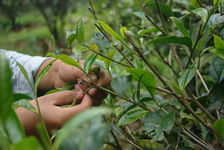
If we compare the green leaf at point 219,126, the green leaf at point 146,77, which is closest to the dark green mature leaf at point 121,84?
the green leaf at point 146,77

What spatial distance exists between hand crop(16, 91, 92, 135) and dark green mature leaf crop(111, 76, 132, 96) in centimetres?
11

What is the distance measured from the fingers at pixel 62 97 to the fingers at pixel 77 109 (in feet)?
0.07

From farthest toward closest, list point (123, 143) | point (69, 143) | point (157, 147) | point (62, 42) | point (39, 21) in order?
point (39, 21), point (62, 42), point (123, 143), point (157, 147), point (69, 143)

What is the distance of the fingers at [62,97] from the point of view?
1.98 feet

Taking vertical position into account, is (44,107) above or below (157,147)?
above

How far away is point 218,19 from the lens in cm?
57

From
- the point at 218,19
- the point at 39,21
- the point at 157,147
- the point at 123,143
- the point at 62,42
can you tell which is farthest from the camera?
the point at 39,21

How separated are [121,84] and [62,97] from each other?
0.54 ft

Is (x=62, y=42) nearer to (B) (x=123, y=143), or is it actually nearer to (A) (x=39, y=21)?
(B) (x=123, y=143)

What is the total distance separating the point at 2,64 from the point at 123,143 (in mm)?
1137

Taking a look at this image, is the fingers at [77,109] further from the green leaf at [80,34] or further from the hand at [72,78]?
the green leaf at [80,34]

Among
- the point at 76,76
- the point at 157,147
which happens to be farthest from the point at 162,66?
the point at 76,76

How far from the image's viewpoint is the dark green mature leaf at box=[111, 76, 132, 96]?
559mm

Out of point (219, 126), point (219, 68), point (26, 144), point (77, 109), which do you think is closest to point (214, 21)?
point (219, 68)
